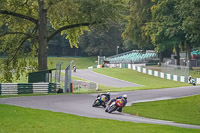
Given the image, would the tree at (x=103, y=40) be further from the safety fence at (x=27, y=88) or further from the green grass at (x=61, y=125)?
the green grass at (x=61, y=125)

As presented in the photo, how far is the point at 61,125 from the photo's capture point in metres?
14.3

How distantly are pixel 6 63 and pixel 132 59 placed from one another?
44260 mm

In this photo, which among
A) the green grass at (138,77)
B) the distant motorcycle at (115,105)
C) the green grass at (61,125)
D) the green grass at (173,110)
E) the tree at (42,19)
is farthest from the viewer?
the green grass at (138,77)

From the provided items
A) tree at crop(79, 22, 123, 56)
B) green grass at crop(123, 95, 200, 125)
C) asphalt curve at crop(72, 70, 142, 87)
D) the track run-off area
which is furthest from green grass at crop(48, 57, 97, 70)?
green grass at crop(123, 95, 200, 125)

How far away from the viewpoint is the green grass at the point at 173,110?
2055cm

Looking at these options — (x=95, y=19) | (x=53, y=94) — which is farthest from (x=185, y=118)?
(x=95, y=19)

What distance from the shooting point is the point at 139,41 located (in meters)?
67.8

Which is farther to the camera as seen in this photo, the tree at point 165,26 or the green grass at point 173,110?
the tree at point 165,26

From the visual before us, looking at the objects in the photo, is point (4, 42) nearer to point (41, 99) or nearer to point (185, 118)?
point (41, 99)

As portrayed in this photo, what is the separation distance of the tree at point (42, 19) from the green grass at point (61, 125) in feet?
54.9

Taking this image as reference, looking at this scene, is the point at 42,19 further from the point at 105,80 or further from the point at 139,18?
the point at 139,18

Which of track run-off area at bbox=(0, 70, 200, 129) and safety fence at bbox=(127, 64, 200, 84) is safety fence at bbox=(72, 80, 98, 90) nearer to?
track run-off area at bbox=(0, 70, 200, 129)

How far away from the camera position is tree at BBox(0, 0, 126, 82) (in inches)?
1278

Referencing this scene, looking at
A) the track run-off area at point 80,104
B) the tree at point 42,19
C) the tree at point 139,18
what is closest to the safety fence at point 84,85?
the tree at point 42,19
